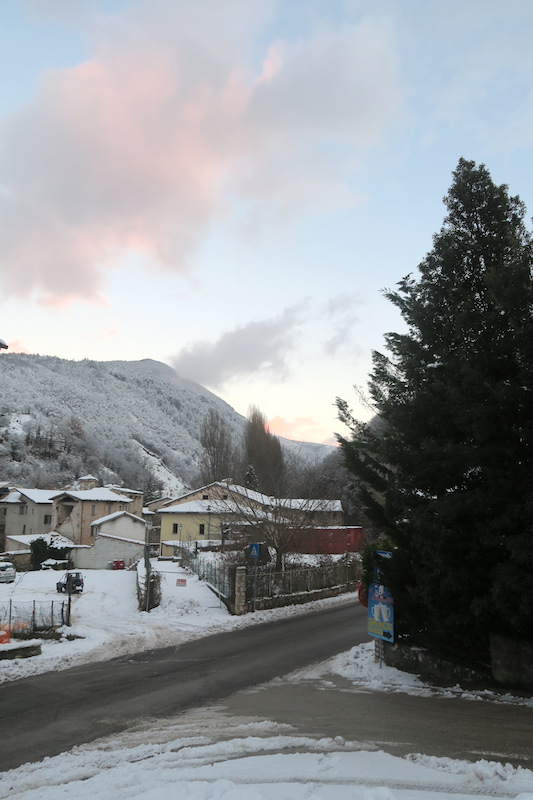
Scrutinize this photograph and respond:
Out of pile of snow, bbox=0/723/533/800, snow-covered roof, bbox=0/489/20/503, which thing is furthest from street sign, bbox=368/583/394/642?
snow-covered roof, bbox=0/489/20/503

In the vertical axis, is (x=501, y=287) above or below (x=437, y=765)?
above

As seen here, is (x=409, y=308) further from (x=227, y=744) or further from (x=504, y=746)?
(x=227, y=744)

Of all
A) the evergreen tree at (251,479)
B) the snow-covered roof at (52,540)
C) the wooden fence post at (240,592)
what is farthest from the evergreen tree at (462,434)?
the evergreen tree at (251,479)

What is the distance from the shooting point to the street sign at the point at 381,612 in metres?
12.4

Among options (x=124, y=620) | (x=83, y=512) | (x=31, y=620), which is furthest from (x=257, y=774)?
(x=83, y=512)

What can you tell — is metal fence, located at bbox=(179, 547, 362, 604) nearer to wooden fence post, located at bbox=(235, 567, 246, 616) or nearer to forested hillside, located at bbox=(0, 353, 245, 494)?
wooden fence post, located at bbox=(235, 567, 246, 616)

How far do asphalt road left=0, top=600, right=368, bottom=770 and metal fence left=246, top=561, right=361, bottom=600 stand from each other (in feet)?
13.5

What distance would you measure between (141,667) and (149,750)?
6.77 metres

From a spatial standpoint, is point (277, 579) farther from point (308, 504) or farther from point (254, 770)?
point (254, 770)

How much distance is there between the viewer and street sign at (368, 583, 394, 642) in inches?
488

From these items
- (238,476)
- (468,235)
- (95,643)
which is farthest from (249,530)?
(238,476)

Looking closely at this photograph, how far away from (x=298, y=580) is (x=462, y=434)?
17.2 m

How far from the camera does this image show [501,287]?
34.0 ft

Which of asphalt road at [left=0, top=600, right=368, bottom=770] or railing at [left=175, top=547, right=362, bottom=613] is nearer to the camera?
asphalt road at [left=0, top=600, right=368, bottom=770]
